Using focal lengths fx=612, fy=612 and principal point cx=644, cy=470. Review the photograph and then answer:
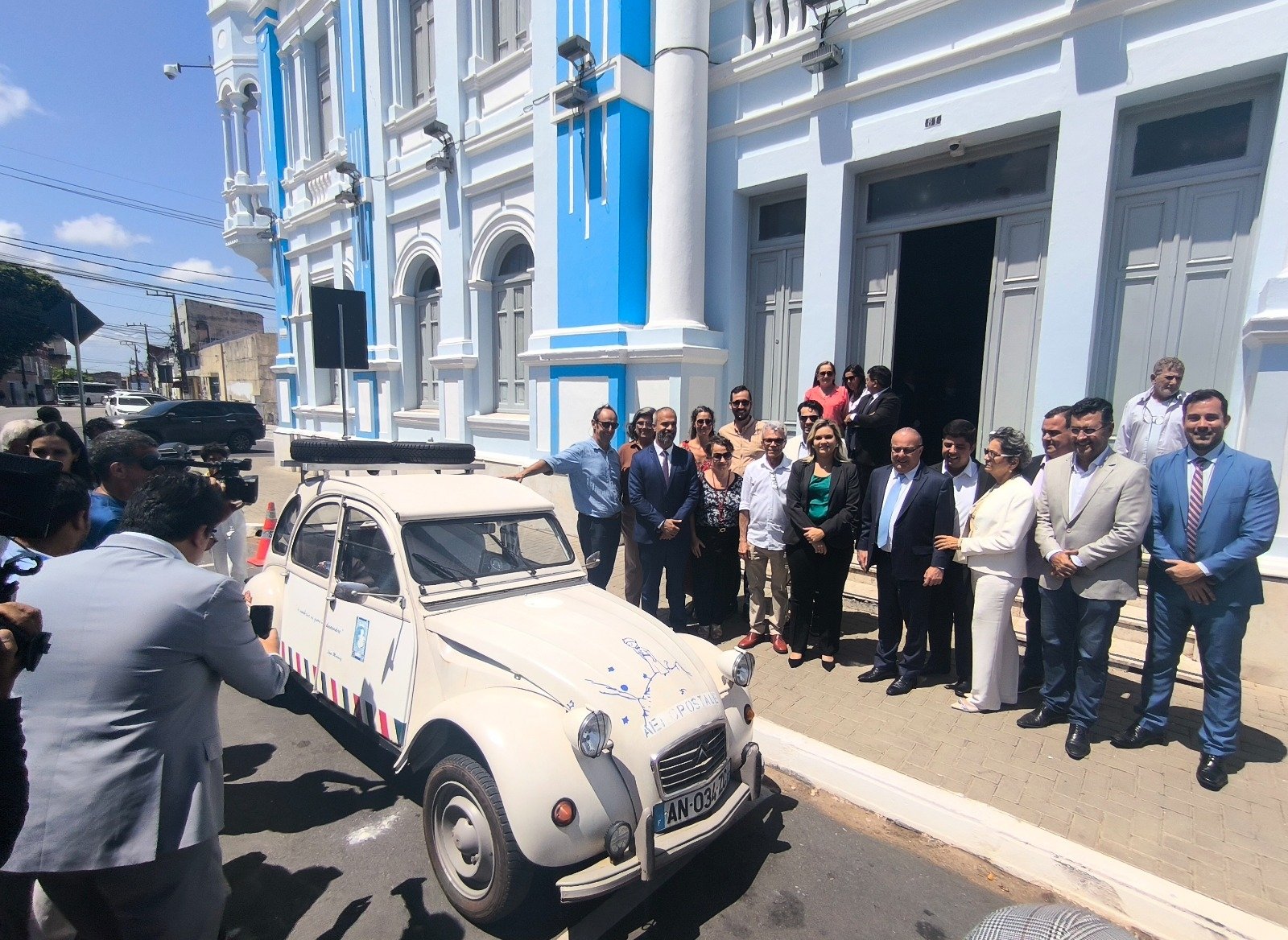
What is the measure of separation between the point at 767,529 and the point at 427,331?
970 cm

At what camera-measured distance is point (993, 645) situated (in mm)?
4074

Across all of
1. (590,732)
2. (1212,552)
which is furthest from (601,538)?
(1212,552)

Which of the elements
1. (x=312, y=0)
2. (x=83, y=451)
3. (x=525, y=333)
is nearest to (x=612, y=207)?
(x=525, y=333)

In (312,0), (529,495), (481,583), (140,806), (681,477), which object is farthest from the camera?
(312,0)

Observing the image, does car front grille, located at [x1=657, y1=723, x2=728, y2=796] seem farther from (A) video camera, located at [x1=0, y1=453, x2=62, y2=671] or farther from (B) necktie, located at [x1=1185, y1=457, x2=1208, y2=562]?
(B) necktie, located at [x1=1185, y1=457, x2=1208, y2=562]

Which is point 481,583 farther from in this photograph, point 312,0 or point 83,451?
point 312,0

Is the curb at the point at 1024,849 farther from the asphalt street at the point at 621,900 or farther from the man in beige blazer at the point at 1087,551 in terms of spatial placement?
the man in beige blazer at the point at 1087,551

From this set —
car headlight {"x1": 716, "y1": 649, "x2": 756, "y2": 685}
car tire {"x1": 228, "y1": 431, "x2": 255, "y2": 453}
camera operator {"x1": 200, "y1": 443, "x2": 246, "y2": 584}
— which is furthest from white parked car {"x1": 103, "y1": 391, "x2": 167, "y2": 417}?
car headlight {"x1": 716, "y1": 649, "x2": 756, "y2": 685}

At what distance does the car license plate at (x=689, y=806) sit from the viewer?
249 centimetres

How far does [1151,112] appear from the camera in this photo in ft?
17.5

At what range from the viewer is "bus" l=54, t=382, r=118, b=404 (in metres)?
45.8

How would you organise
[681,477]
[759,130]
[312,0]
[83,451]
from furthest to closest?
1. [312,0]
2. [759,130]
3. [681,477]
4. [83,451]

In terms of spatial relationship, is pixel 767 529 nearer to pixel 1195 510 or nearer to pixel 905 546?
pixel 905 546

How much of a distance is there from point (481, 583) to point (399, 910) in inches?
57.2
